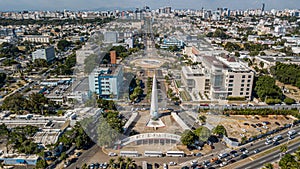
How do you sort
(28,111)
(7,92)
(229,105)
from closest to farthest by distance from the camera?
(28,111), (229,105), (7,92)

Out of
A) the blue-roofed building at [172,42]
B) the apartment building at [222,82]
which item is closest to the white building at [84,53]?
the apartment building at [222,82]

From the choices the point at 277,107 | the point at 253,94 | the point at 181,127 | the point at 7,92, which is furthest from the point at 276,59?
the point at 7,92

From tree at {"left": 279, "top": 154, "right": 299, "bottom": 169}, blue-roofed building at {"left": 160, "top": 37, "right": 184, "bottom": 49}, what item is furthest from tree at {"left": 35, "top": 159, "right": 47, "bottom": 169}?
blue-roofed building at {"left": 160, "top": 37, "right": 184, "bottom": 49}

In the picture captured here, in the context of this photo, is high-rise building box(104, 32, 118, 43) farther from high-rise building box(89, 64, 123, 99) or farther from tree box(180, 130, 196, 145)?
tree box(180, 130, 196, 145)

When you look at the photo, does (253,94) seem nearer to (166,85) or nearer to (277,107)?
(277,107)

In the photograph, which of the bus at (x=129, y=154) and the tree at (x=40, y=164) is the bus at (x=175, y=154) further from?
the tree at (x=40, y=164)
